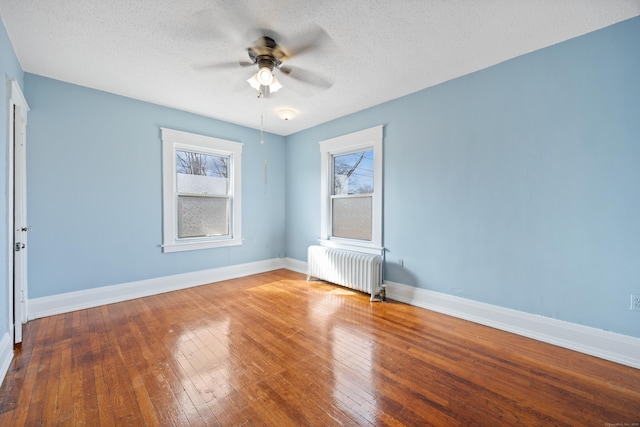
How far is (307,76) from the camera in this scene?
2.92 m

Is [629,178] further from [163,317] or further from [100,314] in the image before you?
[100,314]

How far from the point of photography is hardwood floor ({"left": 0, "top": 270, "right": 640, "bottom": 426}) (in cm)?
158

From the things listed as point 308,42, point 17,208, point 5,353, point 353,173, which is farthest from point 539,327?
point 17,208

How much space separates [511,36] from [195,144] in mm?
4133

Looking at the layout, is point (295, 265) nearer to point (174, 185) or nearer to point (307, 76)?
point (174, 185)

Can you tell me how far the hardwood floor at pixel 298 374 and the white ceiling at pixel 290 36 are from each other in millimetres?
2699

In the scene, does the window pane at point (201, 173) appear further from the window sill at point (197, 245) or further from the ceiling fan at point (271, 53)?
the ceiling fan at point (271, 53)

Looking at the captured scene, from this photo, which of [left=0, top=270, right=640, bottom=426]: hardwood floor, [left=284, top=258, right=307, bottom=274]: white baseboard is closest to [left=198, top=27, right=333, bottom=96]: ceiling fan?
[left=0, top=270, right=640, bottom=426]: hardwood floor

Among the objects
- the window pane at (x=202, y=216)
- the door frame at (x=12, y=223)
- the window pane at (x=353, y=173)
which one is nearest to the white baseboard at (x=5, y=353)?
the door frame at (x=12, y=223)

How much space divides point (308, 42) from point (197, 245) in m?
3.34

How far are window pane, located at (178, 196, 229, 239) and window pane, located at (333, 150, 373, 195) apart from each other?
2032 millimetres

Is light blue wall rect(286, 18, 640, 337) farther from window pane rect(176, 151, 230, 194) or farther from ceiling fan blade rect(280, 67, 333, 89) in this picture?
window pane rect(176, 151, 230, 194)

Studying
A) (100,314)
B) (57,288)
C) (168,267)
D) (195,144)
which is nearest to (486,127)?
(195,144)

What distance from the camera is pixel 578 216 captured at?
2.31 metres
